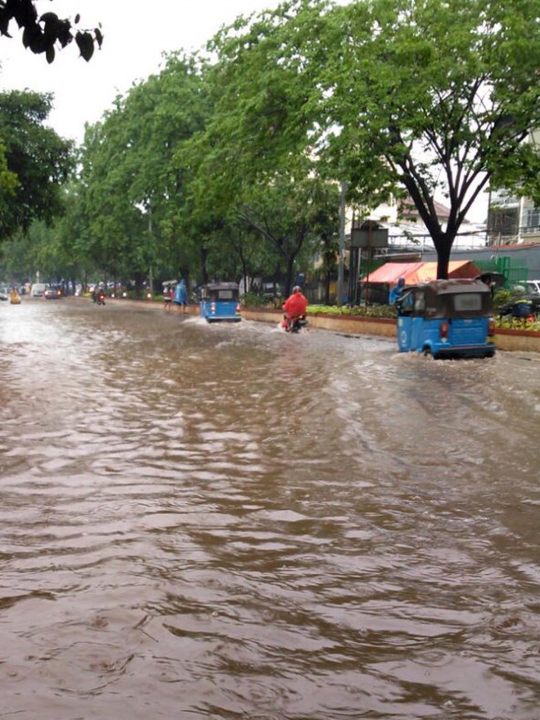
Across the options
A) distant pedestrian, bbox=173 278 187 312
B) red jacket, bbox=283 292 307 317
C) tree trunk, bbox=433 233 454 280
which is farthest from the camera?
distant pedestrian, bbox=173 278 187 312

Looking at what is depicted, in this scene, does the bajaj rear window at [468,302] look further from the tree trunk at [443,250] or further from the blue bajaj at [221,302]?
the blue bajaj at [221,302]

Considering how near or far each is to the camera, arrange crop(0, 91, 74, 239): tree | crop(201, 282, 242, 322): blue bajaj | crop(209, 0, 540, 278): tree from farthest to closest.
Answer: crop(201, 282, 242, 322): blue bajaj, crop(0, 91, 74, 239): tree, crop(209, 0, 540, 278): tree

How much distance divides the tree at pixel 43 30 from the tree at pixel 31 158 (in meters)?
30.1

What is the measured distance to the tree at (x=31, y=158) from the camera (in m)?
33.7

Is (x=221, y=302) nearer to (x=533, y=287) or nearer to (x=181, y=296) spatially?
(x=181, y=296)

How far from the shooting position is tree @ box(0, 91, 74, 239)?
33688 mm

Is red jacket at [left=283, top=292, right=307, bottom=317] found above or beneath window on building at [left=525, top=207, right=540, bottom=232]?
beneath

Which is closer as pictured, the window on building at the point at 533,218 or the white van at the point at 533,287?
the white van at the point at 533,287

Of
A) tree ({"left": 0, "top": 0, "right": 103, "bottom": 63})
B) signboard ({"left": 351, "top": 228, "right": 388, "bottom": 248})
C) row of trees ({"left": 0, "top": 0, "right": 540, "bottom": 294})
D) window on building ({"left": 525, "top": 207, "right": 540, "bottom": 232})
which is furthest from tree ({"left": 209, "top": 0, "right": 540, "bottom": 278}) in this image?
window on building ({"left": 525, "top": 207, "right": 540, "bottom": 232})

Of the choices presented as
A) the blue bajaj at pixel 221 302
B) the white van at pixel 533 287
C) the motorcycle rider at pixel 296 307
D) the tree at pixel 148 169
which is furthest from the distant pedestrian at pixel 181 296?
the white van at pixel 533 287

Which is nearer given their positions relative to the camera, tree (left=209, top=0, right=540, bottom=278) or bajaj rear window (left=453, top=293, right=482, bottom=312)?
bajaj rear window (left=453, top=293, right=482, bottom=312)

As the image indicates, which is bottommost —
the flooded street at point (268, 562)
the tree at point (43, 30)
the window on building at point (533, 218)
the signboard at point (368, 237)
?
the flooded street at point (268, 562)

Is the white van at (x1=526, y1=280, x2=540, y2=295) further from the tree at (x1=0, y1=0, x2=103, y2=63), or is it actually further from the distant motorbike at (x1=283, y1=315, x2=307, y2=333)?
the tree at (x1=0, y1=0, x2=103, y2=63)

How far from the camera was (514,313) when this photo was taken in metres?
24.3
